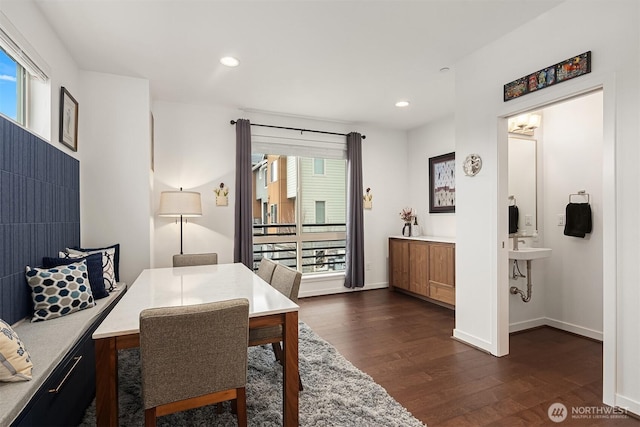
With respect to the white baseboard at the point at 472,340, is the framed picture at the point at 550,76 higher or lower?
higher

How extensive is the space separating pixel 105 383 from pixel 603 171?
2.95m

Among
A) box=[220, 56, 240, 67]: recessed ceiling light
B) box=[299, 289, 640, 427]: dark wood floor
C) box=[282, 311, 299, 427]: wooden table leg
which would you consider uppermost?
box=[220, 56, 240, 67]: recessed ceiling light

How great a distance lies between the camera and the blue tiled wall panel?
1.88 metres

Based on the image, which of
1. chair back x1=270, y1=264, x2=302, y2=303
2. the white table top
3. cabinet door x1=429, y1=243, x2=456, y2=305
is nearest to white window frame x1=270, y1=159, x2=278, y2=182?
cabinet door x1=429, y1=243, x2=456, y2=305

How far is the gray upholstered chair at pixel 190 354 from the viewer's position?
4.53ft

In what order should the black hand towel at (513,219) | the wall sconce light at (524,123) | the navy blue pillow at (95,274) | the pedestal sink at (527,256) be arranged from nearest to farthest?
the navy blue pillow at (95,274) → the pedestal sink at (527,256) → the wall sconce light at (524,123) → the black hand towel at (513,219)

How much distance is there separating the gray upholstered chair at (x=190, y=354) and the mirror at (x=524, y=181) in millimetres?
3369

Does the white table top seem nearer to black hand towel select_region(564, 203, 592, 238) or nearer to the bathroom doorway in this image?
the bathroom doorway

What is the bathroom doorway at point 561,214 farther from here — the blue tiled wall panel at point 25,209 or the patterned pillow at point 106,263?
the blue tiled wall panel at point 25,209

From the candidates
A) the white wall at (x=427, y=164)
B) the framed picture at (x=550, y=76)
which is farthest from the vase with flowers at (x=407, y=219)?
the framed picture at (x=550, y=76)

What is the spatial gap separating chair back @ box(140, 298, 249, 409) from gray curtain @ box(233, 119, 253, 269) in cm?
277

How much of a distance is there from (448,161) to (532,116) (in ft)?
4.45

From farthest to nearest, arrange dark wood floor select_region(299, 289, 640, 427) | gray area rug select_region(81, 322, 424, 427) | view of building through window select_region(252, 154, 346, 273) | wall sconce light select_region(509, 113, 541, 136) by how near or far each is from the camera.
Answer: view of building through window select_region(252, 154, 346, 273), wall sconce light select_region(509, 113, 541, 136), dark wood floor select_region(299, 289, 640, 427), gray area rug select_region(81, 322, 424, 427)

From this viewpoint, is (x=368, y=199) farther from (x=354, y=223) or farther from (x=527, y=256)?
(x=527, y=256)
